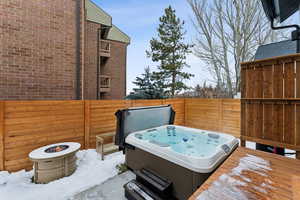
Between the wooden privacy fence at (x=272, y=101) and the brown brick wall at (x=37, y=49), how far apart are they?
5113mm

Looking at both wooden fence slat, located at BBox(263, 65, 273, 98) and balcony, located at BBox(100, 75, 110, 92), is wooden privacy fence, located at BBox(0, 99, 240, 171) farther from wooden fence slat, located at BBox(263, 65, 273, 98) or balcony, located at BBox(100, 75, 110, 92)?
balcony, located at BBox(100, 75, 110, 92)

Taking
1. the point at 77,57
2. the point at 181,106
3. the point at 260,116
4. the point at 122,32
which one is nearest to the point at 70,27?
the point at 77,57

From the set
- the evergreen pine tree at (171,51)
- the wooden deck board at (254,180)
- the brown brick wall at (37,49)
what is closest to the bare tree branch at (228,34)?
the evergreen pine tree at (171,51)

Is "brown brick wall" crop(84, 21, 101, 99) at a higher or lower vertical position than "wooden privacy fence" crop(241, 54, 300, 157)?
higher

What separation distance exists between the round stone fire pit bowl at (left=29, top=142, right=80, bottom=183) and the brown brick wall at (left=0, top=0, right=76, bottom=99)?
2500mm

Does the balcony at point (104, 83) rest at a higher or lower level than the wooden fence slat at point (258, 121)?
higher

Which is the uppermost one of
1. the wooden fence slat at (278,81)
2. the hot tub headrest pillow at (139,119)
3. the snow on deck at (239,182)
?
the wooden fence slat at (278,81)

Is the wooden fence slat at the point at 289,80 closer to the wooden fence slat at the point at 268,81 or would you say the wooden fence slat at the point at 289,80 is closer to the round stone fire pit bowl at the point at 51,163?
the wooden fence slat at the point at 268,81

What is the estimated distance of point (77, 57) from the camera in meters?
5.26

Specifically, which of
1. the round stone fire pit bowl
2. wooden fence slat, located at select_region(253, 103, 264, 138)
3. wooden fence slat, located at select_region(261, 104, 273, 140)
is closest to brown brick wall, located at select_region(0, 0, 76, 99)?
the round stone fire pit bowl

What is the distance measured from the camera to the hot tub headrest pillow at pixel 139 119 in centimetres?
→ 329

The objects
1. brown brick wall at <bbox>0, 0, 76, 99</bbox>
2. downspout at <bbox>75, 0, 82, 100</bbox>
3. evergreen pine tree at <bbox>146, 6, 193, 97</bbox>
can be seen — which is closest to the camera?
brown brick wall at <bbox>0, 0, 76, 99</bbox>

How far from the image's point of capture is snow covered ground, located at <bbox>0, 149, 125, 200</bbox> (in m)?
2.32

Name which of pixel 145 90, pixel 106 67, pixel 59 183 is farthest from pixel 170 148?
pixel 106 67
